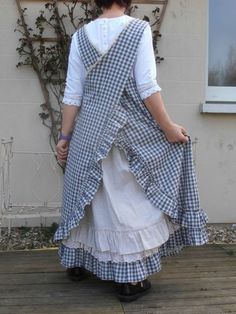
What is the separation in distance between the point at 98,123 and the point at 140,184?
1.30ft

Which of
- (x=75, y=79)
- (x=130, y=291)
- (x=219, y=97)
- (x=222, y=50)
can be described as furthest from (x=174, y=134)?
(x=222, y=50)

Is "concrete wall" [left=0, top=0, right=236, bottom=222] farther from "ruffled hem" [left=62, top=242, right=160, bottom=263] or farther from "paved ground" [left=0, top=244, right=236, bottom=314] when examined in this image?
"ruffled hem" [left=62, top=242, right=160, bottom=263]

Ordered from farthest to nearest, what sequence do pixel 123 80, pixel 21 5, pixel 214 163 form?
pixel 214 163 → pixel 21 5 → pixel 123 80

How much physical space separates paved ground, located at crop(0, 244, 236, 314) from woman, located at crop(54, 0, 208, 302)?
0.17m

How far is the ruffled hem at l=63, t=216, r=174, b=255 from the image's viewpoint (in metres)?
2.92

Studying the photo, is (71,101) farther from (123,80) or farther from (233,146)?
(233,146)

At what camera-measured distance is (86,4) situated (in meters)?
4.49

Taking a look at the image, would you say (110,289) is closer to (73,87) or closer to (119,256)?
(119,256)

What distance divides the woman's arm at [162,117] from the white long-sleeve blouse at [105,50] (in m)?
0.04

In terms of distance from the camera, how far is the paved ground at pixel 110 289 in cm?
295

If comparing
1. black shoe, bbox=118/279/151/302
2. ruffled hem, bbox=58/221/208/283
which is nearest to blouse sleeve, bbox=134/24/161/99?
ruffled hem, bbox=58/221/208/283

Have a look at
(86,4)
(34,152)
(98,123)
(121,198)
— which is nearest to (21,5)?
(86,4)

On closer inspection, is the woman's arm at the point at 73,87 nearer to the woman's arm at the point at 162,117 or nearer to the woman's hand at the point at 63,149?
the woman's hand at the point at 63,149

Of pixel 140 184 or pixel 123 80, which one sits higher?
pixel 123 80
